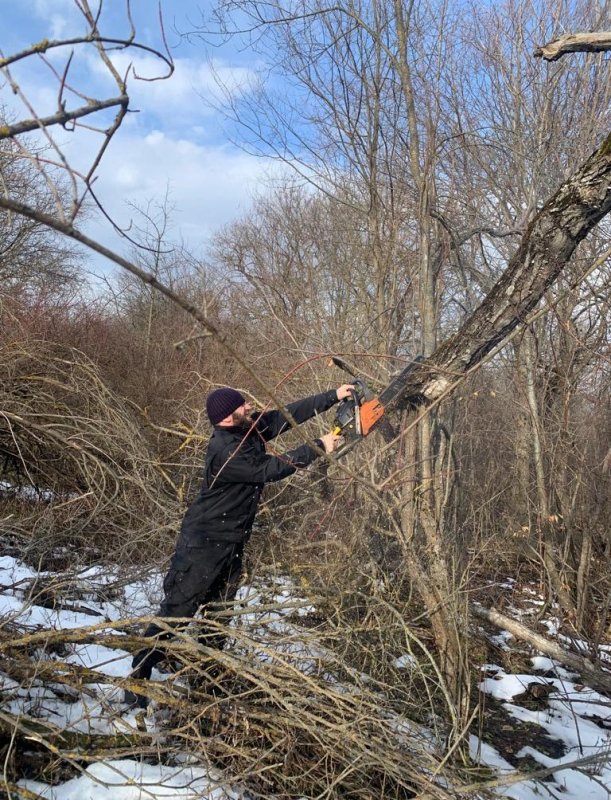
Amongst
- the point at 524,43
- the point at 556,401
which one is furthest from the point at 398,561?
the point at 524,43

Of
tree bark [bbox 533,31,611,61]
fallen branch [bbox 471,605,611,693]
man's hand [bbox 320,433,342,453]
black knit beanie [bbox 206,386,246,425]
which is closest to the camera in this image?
tree bark [bbox 533,31,611,61]

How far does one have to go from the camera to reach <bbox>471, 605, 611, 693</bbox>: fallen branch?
3.96 meters

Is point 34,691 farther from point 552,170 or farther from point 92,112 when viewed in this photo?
point 552,170

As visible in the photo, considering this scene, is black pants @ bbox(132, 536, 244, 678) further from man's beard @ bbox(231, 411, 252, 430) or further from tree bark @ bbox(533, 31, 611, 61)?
tree bark @ bbox(533, 31, 611, 61)

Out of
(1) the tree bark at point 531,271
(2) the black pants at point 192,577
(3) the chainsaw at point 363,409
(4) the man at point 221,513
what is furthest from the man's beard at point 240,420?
(1) the tree bark at point 531,271

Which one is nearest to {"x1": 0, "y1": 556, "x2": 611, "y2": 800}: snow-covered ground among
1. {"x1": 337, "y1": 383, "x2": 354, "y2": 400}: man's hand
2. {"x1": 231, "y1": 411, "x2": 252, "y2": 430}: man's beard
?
{"x1": 231, "y1": 411, "x2": 252, "y2": 430}: man's beard

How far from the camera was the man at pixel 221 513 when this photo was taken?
10.7 ft

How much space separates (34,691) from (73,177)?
260cm

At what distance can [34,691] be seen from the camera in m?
3.01

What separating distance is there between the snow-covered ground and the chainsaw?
2.80 feet

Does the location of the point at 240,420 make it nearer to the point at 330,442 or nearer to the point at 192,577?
the point at 330,442

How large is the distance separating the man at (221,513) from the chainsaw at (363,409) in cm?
7

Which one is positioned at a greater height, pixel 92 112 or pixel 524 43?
pixel 524 43

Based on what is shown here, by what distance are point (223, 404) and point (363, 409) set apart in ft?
2.43
